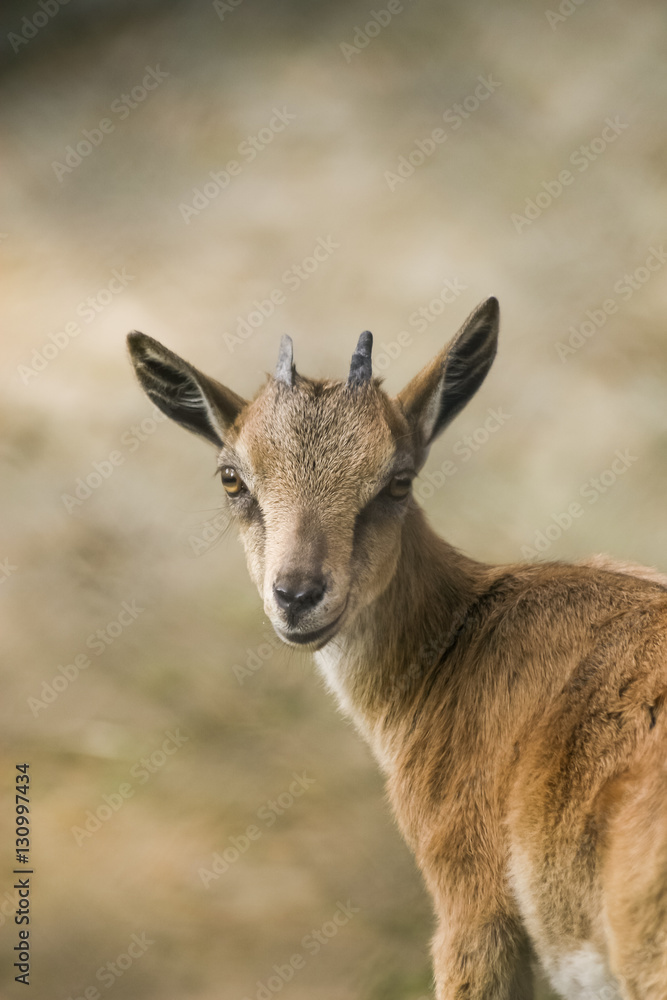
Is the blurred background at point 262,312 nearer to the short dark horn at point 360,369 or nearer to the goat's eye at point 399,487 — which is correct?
the goat's eye at point 399,487

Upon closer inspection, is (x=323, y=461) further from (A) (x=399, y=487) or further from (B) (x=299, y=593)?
(B) (x=299, y=593)

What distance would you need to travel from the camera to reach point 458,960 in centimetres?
354

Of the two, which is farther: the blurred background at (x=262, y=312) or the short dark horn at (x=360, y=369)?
the blurred background at (x=262, y=312)

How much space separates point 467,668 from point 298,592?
3.29ft

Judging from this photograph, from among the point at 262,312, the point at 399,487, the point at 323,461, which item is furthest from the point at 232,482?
the point at 262,312

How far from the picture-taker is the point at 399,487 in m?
3.79

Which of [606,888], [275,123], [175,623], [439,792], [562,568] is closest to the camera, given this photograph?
[606,888]

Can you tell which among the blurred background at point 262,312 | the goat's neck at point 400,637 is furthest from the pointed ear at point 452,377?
the blurred background at point 262,312

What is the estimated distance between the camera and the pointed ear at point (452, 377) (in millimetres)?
3820

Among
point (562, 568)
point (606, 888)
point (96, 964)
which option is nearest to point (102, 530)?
point (96, 964)

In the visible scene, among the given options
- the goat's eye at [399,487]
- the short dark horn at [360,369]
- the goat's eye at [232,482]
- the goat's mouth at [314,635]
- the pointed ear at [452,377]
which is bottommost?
the goat's mouth at [314,635]

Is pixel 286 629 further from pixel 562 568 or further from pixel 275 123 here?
pixel 275 123

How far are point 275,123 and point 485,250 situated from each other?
1.83 m

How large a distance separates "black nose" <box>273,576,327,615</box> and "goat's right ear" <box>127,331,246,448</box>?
0.93 meters
